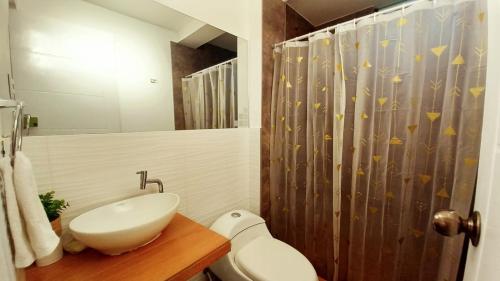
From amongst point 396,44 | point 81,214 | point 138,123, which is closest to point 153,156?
point 138,123

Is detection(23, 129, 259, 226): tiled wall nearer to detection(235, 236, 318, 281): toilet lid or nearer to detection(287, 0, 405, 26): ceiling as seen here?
detection(235, 236, 318, 281): toilet lid

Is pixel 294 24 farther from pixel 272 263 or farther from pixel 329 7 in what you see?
pixel 272 263

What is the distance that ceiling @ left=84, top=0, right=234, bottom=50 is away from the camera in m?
1.04

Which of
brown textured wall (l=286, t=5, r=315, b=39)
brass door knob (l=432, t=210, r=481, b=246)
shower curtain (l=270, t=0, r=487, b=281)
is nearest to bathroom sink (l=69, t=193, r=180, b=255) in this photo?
brass door knob (l=432, t=210, r=481, b=246)

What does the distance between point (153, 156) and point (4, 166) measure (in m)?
0.71

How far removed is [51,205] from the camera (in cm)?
77

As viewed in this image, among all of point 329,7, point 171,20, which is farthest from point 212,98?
point 329,7

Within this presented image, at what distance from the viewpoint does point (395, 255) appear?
126cm

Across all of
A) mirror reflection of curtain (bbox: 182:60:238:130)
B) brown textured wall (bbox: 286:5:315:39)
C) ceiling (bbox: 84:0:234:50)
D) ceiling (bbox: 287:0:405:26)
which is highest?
ceiling (bbox: 287:0:405:26)

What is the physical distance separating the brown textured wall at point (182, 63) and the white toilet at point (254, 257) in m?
0.71

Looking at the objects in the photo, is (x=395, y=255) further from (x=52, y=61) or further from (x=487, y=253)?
(x=52, y=61)

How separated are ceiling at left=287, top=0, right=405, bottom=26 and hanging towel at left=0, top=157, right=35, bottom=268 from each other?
2035 millimetres

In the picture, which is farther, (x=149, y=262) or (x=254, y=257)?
(x=254, y=257)

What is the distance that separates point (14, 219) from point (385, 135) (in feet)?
4.92
